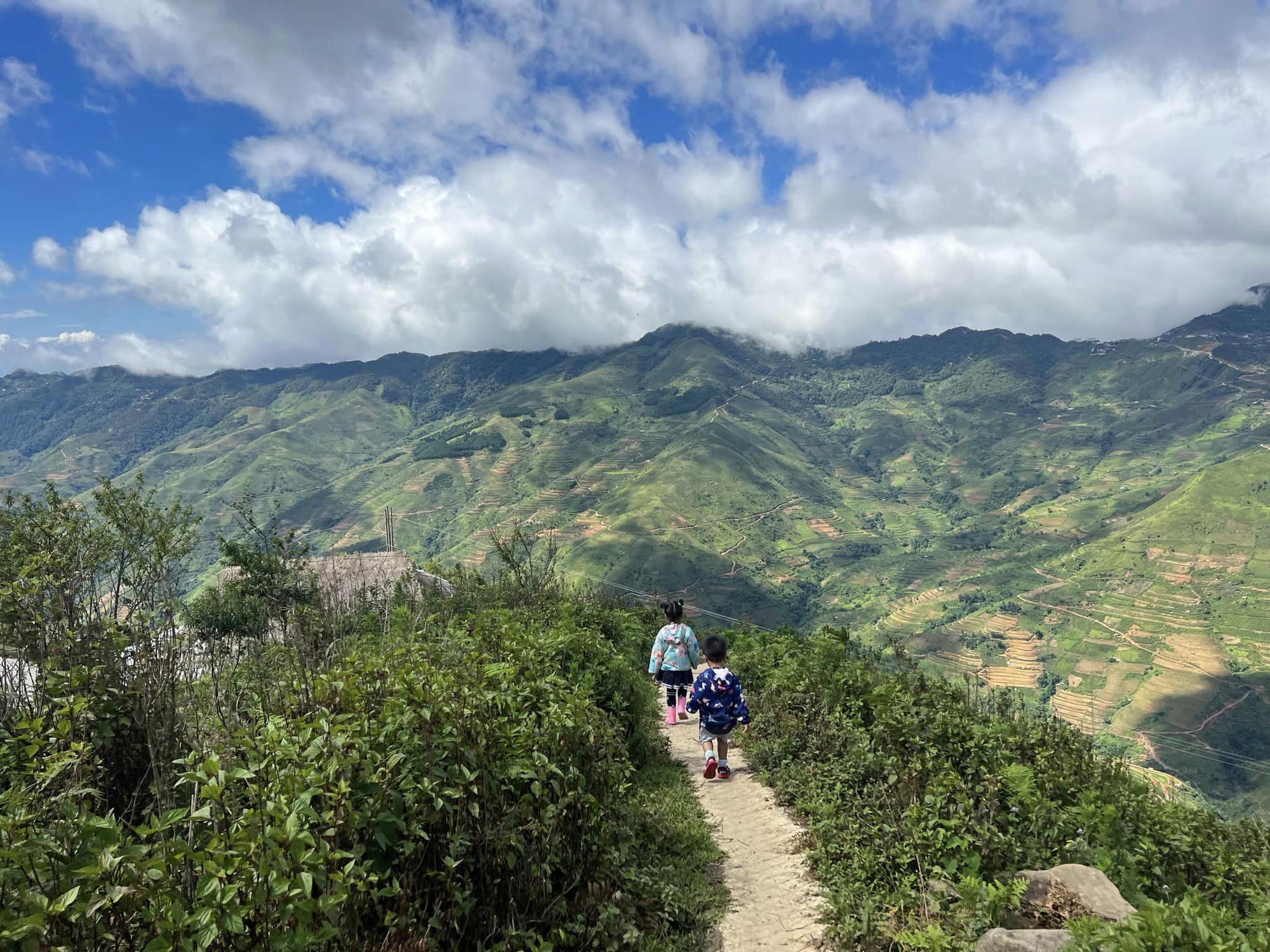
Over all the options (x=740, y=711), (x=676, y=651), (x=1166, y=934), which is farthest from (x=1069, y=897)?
(x=676, y=651)

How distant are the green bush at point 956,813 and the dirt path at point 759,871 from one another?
26cm

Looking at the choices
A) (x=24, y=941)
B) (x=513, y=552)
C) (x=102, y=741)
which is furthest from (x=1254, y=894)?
(x=513, y=552)

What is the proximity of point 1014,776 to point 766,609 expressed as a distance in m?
165

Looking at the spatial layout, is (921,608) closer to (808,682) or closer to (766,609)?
(766,609)

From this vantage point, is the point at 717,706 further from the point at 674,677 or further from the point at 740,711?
the point at 674,677

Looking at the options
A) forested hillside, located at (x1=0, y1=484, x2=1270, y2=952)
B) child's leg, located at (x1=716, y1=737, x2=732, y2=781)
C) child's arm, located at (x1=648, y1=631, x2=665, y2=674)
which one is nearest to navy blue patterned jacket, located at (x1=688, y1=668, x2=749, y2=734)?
child's leg, located at (x1=716, y1=737, x2=732, y2=781)

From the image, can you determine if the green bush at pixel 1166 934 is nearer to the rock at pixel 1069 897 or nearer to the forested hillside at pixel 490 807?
the forested hillside at pixel 490 807

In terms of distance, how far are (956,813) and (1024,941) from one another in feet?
6.42

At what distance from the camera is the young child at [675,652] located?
38.3ft

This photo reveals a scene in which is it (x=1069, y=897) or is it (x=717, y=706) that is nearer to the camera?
(x=1069, y=897)

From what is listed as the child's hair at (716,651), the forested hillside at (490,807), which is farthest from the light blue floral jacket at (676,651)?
the child's hair at (716,651)

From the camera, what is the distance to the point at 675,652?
11781 millimetres

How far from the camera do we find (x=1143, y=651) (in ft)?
456

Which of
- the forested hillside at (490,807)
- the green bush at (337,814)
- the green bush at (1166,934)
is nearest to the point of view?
the green bush at (337,814)
